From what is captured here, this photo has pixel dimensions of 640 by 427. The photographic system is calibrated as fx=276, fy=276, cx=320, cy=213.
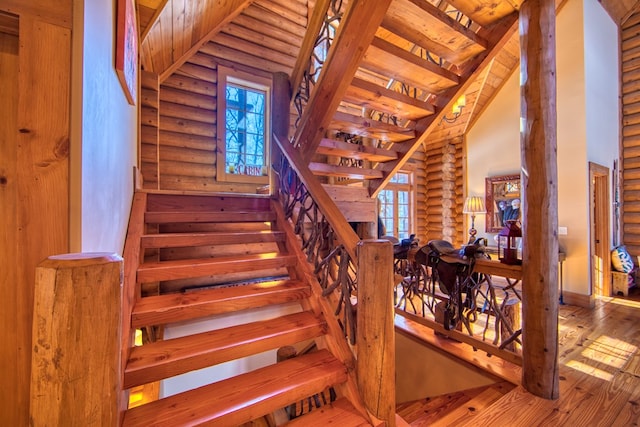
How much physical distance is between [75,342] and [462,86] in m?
3.19

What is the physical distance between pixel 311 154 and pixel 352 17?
111 cm

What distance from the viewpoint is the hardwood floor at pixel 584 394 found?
5.21 ft

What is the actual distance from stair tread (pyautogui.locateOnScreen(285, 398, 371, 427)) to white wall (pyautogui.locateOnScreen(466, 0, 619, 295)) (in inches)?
178

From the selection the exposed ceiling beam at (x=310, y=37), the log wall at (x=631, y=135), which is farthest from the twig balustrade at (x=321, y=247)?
the log wall at (x=631, y=135)

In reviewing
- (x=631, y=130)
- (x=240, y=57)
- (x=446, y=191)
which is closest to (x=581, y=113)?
(x=631, y=130)

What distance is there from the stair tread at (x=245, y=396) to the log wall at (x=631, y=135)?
21.4ft

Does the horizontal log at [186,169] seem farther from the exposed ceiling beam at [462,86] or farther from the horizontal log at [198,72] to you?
the exposed ceiling beam at [462,86]

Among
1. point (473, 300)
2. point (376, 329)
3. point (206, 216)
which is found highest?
point (206, 216)

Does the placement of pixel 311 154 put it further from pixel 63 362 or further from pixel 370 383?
pixel 63 362

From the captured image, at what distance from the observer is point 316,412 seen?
4.50ft

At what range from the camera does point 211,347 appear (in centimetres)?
143

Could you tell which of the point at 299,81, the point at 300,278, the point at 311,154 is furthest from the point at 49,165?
the point at 299,81

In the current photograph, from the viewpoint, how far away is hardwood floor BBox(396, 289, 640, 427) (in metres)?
1.59

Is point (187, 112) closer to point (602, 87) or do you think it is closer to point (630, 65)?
point (602, 87)
